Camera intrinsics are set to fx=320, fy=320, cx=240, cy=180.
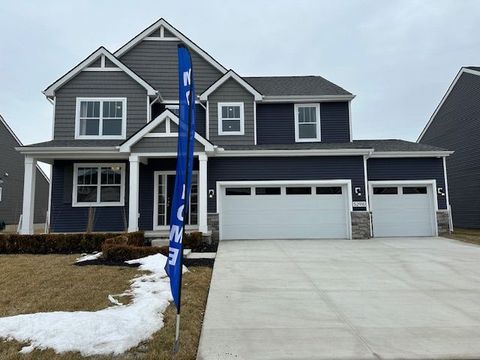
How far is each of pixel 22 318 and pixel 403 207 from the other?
12847mm

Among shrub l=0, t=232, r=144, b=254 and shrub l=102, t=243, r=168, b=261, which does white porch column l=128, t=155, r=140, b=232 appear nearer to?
shrub l=0, t=232, r=144, b=254

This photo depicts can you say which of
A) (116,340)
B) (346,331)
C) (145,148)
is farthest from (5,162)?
(346,331)

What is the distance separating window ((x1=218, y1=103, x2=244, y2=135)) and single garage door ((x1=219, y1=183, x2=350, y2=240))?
2.60 metres

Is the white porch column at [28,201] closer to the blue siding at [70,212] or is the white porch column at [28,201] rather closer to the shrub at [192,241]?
the blue siding at [70,212]

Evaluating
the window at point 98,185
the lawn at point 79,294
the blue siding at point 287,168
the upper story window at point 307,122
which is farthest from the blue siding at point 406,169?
the window at point 98,185

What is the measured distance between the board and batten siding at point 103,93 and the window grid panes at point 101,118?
280 millimetres

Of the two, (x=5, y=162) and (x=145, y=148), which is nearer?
(x=145, y=148)

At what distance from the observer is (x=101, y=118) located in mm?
12578

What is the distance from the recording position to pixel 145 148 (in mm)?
10820

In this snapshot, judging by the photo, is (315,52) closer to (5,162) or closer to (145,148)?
(145,148)

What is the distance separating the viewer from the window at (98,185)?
12.3 m

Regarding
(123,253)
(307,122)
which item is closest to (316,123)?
(307,122)

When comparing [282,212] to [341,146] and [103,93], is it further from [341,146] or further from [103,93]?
[103,93]

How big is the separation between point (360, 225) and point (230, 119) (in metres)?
6.60
